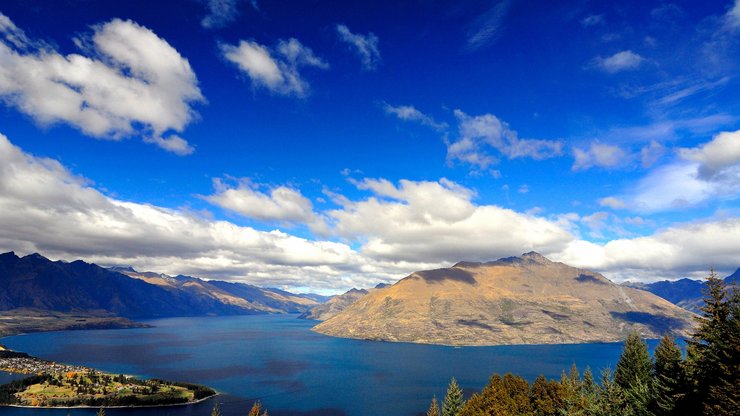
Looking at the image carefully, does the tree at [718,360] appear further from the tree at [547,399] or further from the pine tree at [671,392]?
the tree at [547,399]

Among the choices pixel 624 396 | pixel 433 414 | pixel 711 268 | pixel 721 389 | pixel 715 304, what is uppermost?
pixel 711 268

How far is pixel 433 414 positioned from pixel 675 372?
59.3 m

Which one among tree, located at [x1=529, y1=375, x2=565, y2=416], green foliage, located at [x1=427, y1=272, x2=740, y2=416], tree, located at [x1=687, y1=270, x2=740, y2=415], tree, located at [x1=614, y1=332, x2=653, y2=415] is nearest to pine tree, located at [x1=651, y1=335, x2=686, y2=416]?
green foliage, located at [x1=427, y1=272, x2=740, y2=416]

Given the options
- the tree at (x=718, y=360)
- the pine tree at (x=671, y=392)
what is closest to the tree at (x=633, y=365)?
the pine tree at (x=671, y=392)

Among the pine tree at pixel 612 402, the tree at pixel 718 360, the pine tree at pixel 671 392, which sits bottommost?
the pine tree at pixel 612 402

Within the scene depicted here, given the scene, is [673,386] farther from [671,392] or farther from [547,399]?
[547,399]

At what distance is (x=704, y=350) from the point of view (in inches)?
1982

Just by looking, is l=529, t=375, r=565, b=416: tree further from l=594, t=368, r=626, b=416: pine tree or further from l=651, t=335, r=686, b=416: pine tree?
l=651, t=335, r=686, b=416: pine tree

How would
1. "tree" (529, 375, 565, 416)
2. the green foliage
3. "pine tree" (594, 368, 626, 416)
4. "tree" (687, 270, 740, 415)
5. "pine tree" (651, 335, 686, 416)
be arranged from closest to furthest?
"tree" (687, 270, 740, 415) < the green foliage < "pine tree" (651, 335, 686, 416) < "tree" (529, 375, 565, 416) < "pine tree" (594, 368, 626, 416)

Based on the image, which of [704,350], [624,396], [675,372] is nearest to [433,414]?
[624,396]

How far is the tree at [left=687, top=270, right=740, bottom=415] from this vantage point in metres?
43.7

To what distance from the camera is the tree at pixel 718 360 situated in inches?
1721

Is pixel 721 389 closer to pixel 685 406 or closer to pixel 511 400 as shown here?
pixel 685 406

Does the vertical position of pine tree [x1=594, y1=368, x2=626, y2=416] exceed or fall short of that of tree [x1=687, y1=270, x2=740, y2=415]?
it falls short
